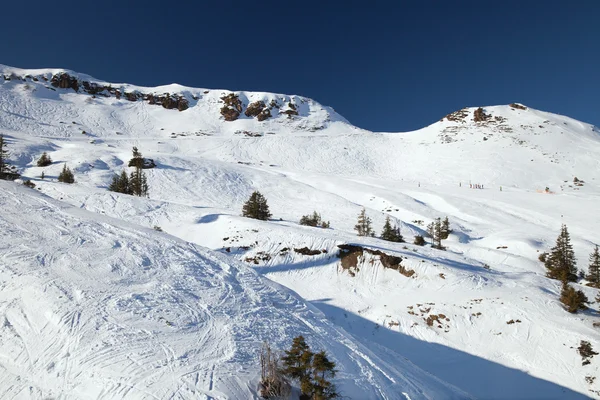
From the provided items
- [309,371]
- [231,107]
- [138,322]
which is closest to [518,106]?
[231,107]

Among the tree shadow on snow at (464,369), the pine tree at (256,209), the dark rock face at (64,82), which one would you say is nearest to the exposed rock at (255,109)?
the dark rock face at (64,82)

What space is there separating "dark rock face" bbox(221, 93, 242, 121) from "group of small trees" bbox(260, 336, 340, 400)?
371ft

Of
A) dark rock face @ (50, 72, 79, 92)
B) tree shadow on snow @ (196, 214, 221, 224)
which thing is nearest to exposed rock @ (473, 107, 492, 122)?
tree shadow on snow @ (196, 214, 221, 224)

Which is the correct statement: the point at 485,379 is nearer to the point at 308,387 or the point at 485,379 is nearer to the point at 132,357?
the point at 308,387

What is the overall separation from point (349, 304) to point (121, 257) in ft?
35.7

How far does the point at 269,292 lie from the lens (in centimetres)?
995

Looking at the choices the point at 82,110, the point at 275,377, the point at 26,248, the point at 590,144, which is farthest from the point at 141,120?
the point at 590,144

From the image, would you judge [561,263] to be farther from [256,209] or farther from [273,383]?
[273,383]

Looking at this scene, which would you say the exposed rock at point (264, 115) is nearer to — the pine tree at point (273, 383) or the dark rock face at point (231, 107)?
the dark rock face at point (231, 107)

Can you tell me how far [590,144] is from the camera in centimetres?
7212

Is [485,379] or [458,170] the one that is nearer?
[485,379]

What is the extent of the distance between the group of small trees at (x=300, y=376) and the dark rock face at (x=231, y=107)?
11305 cm

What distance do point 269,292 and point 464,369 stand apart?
26.5ft

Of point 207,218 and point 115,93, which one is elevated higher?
point 115,93
